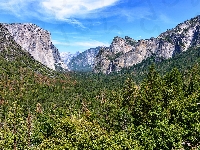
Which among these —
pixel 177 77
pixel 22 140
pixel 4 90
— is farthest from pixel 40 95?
pixel 22 140

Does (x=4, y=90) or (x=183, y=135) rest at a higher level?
(x=4, y=90)

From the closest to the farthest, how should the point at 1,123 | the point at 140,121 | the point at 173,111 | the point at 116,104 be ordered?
the point at 173,111, the point at 140,121, the point at 116,104, the point at 1,123

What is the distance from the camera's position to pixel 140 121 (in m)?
81.6

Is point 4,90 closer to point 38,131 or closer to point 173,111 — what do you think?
point 38,131

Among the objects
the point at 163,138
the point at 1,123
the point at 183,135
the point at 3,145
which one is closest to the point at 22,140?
the point at 3,145

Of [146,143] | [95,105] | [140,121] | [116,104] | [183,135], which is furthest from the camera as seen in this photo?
[95,105]

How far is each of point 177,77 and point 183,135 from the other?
56.3 metres

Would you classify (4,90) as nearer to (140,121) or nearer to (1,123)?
(1,123)

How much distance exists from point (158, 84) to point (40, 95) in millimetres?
118358

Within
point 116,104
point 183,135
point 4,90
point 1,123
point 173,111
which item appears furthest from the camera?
point 4,90

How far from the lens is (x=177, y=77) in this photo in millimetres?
111062

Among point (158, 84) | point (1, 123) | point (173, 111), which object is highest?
point (158, 84)

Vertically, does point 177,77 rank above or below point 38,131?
above

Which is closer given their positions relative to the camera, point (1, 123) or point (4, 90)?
point (1, 123)
